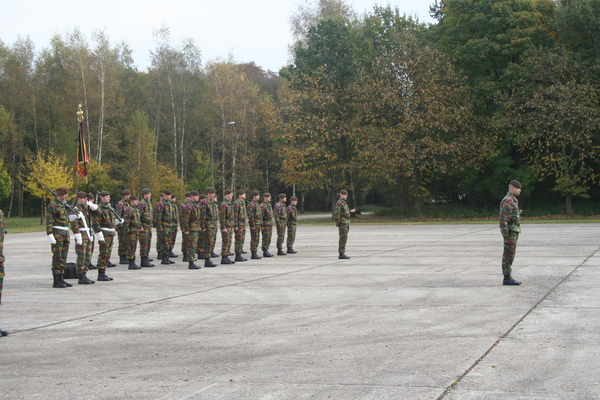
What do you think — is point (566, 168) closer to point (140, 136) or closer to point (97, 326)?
point (140, 136)

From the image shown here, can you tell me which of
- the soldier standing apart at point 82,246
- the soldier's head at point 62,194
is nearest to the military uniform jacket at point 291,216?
the soldier standing apart at point 82,246

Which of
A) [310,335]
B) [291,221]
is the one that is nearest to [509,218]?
[310,335]

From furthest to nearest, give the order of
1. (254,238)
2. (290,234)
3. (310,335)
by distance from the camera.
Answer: (290,234) < (254,238) < (310,335)

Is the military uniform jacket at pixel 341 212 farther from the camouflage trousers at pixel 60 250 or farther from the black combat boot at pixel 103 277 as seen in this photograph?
the camouflage trousers at pixel 60 250

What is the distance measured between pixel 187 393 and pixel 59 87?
6300 cm

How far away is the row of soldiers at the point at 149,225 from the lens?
1298 centimetres

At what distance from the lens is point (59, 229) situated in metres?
12.6

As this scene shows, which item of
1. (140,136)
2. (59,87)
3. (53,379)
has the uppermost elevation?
(59,87)

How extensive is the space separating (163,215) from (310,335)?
11715 mm

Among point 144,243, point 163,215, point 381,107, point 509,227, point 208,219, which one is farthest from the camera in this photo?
point 381,107

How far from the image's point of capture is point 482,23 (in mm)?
45938

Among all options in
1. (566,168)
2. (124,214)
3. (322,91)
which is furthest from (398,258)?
(322,91)

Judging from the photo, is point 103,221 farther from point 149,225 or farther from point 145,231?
point 149,225

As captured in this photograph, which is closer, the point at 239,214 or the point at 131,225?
the point at 131,225
